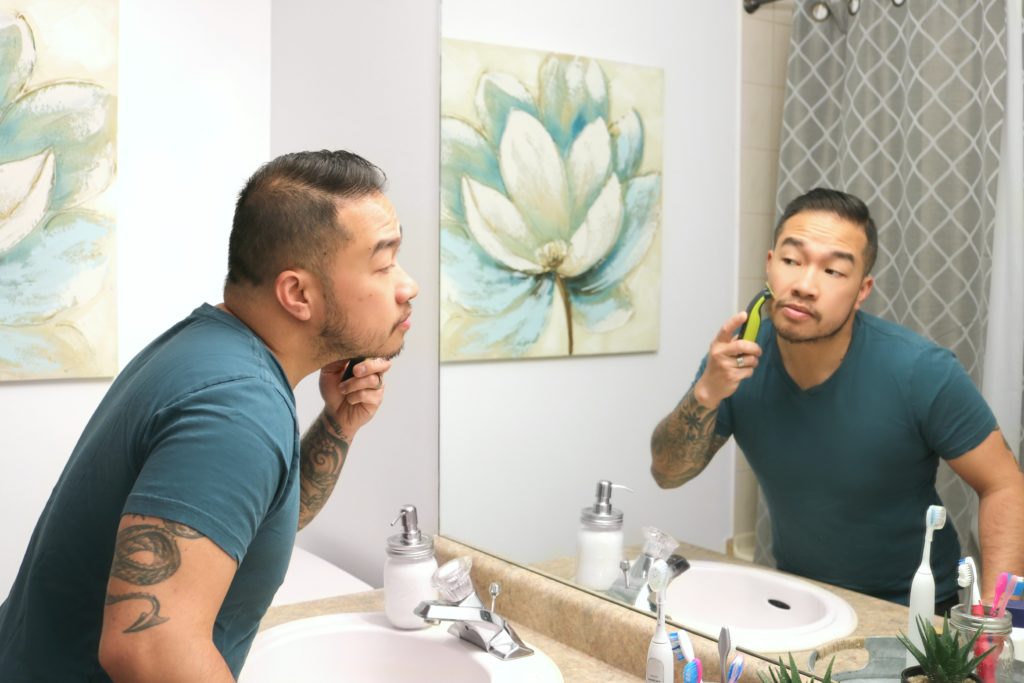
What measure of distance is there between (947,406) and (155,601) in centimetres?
80

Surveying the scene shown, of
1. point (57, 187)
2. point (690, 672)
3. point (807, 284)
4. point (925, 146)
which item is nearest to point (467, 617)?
point (690, 672)

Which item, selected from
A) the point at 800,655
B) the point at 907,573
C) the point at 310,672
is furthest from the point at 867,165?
the point at 310,672

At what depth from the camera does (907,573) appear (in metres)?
1.08

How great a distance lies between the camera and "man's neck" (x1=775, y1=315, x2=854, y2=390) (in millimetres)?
1089

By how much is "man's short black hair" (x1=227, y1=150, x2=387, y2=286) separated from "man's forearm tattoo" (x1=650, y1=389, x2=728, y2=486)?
1.72 feet

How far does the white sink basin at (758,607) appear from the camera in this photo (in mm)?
1144

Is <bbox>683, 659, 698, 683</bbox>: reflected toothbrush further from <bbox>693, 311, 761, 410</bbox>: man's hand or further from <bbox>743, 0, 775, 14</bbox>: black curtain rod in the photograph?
<bbox>743, 0, 775, 14</bbox>: black curtain rod

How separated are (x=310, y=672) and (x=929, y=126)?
109cm

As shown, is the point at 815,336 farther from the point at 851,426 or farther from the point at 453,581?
the point at 453,581

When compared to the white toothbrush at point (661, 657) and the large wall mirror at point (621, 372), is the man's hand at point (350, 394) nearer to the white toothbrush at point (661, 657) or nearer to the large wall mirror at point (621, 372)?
the large wall mirror at point (621, 372)

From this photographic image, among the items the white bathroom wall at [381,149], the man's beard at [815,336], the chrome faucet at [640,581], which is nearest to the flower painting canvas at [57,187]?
the white bathroom wall at [381,149]

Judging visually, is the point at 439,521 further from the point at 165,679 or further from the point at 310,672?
the point at 165,679

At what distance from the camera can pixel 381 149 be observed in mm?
1913

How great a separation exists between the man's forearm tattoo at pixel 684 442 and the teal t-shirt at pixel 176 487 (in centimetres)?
54
